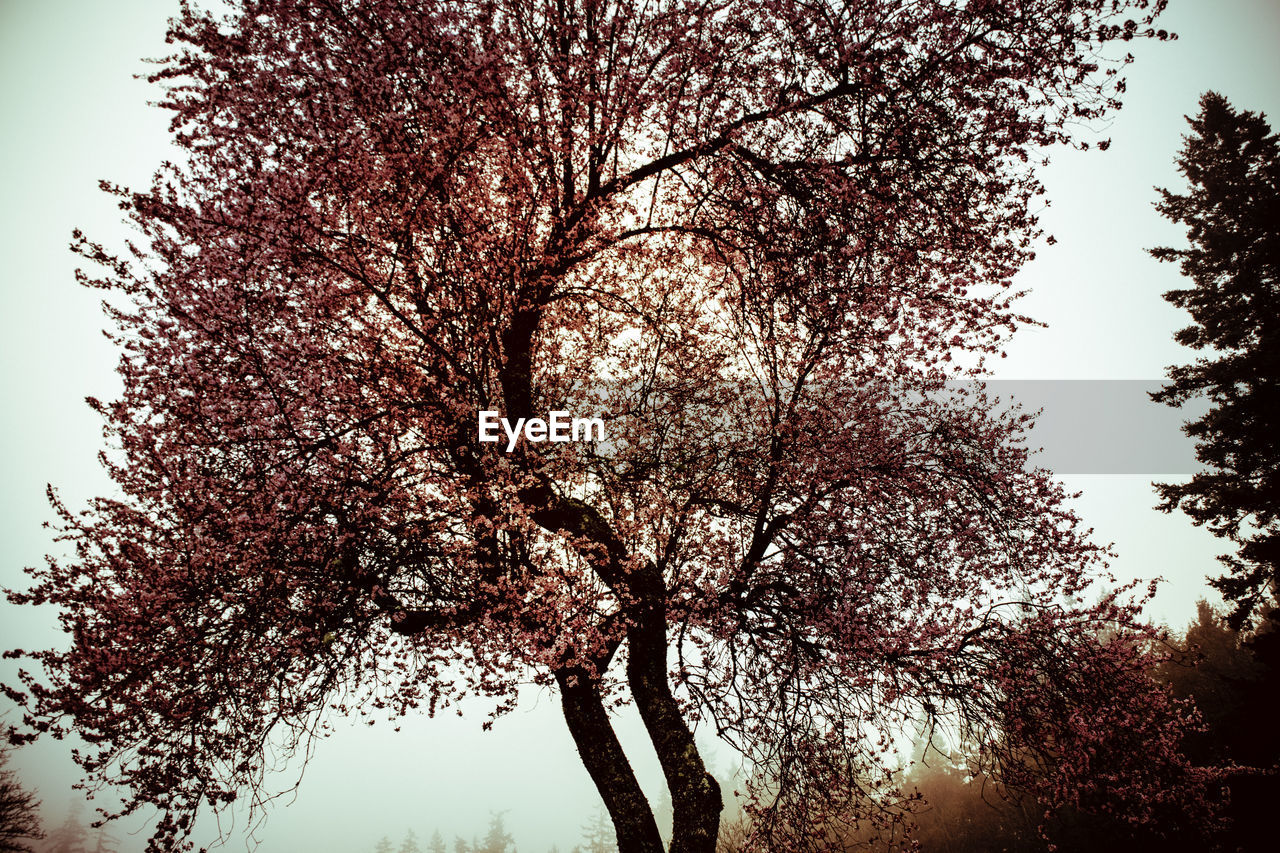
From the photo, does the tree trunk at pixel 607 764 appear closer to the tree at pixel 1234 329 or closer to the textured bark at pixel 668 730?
the textured bark at pixel 668 730

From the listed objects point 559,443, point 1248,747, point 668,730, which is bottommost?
point 1248,747

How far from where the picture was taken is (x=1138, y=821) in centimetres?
614

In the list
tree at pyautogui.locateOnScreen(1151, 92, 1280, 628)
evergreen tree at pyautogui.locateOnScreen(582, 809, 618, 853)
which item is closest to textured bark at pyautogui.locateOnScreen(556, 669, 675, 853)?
tree at pyautogui.locateOnScreen(1151, 92, 1280, 628)

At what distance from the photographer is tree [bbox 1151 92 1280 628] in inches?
516

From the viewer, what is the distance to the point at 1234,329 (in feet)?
46.2

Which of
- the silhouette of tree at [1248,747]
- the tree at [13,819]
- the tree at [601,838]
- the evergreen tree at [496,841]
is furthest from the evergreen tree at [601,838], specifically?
the silhouette of tree at [1248,747]

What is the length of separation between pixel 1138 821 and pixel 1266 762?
480 inches

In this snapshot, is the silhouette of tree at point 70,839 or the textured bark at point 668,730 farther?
the silhouette of tree at point 70,839

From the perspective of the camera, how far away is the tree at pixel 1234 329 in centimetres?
1309

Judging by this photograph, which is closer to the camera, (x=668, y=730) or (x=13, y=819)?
(x=668, y=730)

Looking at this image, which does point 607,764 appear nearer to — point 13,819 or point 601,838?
point 13,819

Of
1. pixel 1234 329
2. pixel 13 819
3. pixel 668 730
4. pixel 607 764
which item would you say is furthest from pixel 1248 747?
pixel 13 819

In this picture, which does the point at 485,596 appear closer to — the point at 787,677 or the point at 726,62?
the point at 787,677

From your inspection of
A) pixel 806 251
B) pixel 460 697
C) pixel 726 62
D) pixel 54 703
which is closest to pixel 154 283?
pixel 54 703
